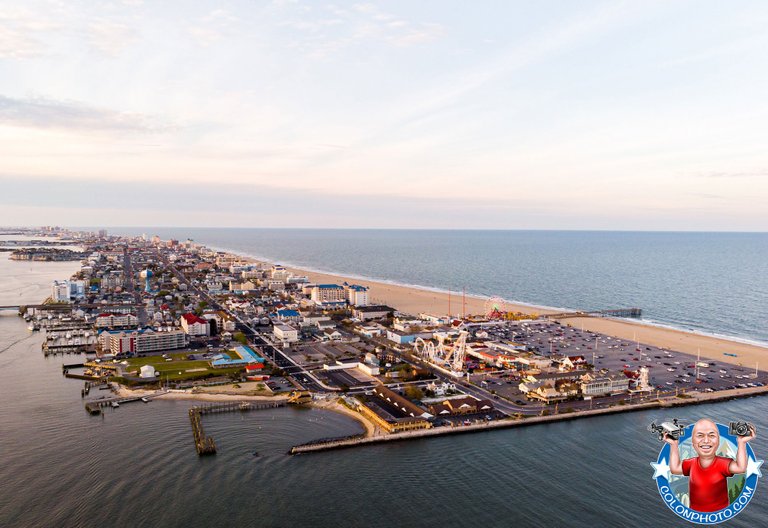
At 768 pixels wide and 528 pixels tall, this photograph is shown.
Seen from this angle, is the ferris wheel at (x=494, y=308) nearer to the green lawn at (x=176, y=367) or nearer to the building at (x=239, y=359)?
the building at (x=239, y=359)

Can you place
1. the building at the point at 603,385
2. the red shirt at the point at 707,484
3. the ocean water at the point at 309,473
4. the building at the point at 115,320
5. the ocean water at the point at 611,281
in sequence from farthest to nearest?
the ocean water at the point at 611,281 → the building at the point at 115,320 → the building at the point at 603,385 → the ocean water at the point at 309,473 → the red shirt at the point at 707,484

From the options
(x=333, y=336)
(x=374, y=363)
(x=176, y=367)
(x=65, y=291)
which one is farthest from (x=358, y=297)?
(x=65, y=291)

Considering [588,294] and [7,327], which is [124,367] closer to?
[7,327]

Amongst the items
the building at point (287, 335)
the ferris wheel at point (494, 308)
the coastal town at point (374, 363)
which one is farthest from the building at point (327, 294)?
the building at point (287, 335)

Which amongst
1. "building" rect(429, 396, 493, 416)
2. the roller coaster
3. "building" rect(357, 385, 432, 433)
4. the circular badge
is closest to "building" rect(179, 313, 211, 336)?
the roller coaster

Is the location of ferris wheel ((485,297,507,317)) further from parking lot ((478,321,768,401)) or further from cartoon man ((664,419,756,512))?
cartoon man ((664,419,756,512))

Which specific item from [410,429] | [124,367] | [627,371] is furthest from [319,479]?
[627,371]
